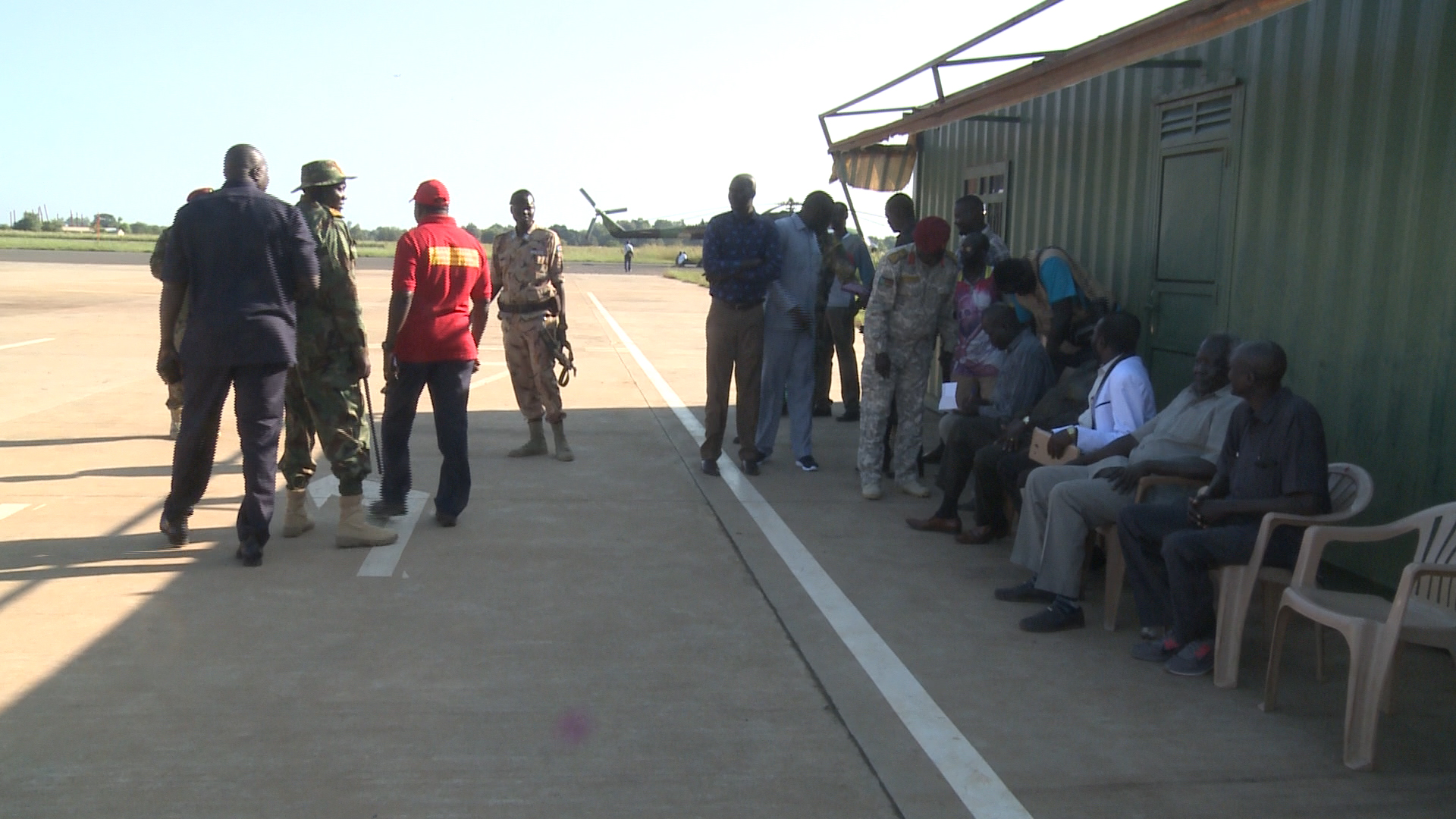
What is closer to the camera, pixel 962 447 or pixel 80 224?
pixel 962 447

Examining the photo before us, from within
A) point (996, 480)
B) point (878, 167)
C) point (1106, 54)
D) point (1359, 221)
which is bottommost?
point (996, 480)

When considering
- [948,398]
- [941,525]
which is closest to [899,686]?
[941,525]

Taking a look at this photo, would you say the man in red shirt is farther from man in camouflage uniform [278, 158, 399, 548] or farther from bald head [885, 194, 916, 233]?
bald head [885, 194, 916, 233]

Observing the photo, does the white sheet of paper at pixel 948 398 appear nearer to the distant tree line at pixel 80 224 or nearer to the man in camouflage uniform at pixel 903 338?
the man in camouflage uniform at pixel 903 338

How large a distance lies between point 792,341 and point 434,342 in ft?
9.42

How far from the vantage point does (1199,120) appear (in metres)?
7.32

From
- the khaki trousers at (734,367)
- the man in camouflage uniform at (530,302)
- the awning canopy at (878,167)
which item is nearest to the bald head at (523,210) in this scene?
the man in camouflage uniform at (530,302)

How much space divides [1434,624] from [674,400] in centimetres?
922

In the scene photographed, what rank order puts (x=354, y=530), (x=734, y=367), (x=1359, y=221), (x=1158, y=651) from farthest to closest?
1. (x=734, y=367)
2. (x=354, y=530)
3. (x=1359, y=221)
4. (x=1158, y=651)

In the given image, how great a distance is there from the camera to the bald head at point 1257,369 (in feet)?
15.6

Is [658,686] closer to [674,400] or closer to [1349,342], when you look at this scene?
[1349,342]

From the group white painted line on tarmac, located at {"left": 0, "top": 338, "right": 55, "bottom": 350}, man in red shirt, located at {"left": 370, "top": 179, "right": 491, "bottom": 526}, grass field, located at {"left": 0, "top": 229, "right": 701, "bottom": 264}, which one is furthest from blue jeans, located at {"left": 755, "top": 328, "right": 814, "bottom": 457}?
grass field, located at {"left": 0, "top": 229, "right": 701, "bottom": 264}

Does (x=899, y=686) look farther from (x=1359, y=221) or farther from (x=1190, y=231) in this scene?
(x=1190, y=231)

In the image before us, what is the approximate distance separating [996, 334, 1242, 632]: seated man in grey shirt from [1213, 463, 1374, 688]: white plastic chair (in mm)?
622
